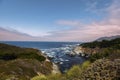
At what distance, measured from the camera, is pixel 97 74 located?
31.8ft

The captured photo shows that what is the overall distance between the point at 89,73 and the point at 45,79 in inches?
972

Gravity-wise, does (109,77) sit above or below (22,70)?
above

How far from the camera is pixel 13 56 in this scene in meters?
86.3

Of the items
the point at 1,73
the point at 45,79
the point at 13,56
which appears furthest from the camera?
the point at 13,56

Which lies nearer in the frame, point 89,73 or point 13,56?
point 89,73

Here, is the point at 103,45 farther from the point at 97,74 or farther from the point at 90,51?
the point at 97,74

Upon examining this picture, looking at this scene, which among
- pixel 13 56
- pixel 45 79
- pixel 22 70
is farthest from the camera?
pixel 13 56

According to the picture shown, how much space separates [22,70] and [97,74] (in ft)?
146

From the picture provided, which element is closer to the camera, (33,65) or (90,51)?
(33,65)

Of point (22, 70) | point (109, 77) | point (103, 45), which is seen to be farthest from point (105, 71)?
point (103, 45)

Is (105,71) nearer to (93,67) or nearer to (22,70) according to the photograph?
(93,67)

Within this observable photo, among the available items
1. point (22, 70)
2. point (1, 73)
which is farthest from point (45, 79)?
point (22, 70)

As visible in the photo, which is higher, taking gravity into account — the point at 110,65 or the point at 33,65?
the point at 110,65

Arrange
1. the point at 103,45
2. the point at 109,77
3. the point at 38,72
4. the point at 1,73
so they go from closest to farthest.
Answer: the point at 109,77, the point at 1,73, the point at 38,72, the point at 103,45
